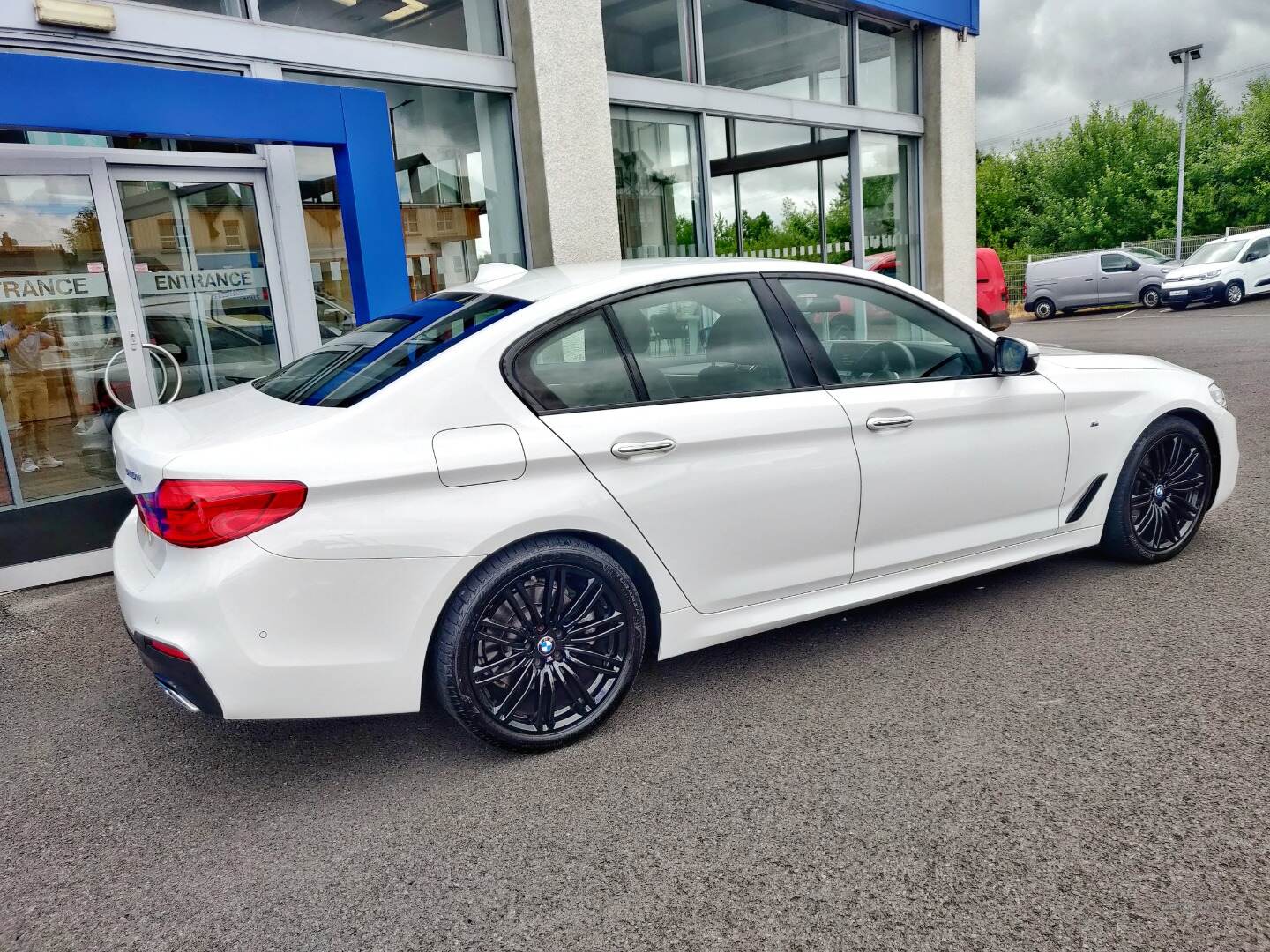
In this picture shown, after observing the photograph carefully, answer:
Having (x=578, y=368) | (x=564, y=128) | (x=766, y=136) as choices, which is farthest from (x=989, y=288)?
(x=578, y=368)

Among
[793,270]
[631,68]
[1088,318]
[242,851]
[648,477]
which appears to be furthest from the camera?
[1088,318]

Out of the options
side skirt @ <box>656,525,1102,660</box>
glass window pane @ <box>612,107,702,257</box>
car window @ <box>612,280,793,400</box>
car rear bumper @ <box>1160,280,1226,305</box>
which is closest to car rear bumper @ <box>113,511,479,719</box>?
side skirt @ <box>656,525,1102,660</box>

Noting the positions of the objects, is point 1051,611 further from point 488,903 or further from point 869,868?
point 488,903

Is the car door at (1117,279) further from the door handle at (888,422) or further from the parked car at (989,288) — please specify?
the door handle at (888,422)

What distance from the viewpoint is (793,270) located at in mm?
3703

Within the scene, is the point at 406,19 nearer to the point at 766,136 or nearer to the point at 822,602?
the point at 766,136

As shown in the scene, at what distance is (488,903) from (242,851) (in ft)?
2.57

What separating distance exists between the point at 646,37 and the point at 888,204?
14.2 feet

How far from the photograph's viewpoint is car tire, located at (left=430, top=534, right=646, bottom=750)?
2.91 metres

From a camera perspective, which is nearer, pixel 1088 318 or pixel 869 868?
pixel 869 868

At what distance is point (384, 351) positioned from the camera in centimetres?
327

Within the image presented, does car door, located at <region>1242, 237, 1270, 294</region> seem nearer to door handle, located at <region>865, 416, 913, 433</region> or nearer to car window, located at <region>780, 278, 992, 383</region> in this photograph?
car window, located at <region>780, 278, 992, 383</region>

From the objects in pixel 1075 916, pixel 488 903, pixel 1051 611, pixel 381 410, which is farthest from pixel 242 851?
pixel 1051 611

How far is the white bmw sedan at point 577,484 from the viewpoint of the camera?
2.72 meters
